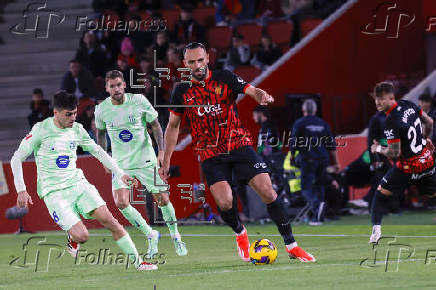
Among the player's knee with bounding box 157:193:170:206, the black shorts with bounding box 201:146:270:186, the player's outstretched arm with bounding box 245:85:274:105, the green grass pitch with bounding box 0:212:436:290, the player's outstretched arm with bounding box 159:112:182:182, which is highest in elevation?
the player's outstretched arm with bounding box 245:85:274:105

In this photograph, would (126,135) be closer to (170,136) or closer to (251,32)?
(170,136)

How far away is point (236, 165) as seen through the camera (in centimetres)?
1145

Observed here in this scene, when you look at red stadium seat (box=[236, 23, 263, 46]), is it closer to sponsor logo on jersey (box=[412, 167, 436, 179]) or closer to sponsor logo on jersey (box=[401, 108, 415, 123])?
sponsor logo on jersey (box=[401, 108, 415, 123])

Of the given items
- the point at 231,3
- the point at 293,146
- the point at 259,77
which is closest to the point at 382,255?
the point at 293,146

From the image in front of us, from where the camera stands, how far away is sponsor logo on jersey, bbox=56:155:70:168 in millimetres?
11508

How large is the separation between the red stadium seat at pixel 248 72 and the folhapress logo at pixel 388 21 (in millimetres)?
2880

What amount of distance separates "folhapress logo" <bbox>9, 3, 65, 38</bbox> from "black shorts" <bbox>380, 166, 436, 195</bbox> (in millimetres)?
14221

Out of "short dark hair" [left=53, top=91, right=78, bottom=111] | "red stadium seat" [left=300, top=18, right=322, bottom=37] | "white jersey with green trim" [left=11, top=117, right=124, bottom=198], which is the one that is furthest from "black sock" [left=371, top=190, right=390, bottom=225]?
"red stadium seat" [left=300, top=18, right=322, bottom=37]

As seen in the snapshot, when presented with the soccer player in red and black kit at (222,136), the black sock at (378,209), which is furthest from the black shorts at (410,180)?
the soccer player in red and black kit at (222,136)

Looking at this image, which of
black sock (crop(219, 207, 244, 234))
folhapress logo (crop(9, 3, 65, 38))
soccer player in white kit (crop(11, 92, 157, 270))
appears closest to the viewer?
soccer player in white kit (crop(11, 92, 157, 270))

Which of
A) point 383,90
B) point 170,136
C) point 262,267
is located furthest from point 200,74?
point 383,90

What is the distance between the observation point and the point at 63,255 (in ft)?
46.2

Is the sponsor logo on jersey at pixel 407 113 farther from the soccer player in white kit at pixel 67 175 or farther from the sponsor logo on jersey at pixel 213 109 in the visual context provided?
the soccer player in white kit at pixel 67 175

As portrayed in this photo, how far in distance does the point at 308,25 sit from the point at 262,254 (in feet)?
43.2
